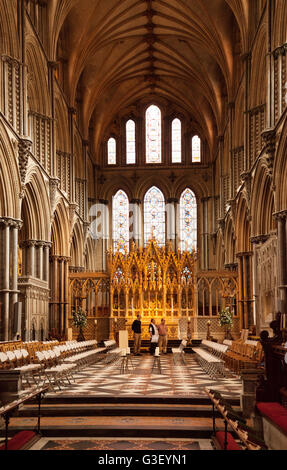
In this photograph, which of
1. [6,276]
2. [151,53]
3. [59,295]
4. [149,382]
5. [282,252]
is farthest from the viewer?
[151,53]

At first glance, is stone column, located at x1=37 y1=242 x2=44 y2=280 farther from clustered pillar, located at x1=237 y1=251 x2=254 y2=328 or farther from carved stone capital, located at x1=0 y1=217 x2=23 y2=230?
clustered pillar, located at x1=237 y1=251 x2=254 y2=328

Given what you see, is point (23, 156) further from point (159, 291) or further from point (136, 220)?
point (136, 220)

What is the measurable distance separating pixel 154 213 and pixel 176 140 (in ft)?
18.5

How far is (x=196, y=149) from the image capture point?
42.8 meters

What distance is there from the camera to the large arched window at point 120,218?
4209cm

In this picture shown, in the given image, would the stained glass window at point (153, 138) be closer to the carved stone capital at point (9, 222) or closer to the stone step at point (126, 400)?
the carved stone capital at point (9, 222)

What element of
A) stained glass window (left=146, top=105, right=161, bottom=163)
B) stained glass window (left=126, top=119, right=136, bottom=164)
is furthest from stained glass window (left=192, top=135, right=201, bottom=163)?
stained glass window (left=126, top=119, right=136, bottom=164)

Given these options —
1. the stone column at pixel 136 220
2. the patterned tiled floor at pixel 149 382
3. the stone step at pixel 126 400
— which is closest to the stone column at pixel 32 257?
the patterned tiled floor at pixel 149 382

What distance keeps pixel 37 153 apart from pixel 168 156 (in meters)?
18.7

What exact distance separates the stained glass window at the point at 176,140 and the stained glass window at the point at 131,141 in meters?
2.86

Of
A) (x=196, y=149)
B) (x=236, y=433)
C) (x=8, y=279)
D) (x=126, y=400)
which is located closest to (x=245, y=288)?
(x=8, y=279)

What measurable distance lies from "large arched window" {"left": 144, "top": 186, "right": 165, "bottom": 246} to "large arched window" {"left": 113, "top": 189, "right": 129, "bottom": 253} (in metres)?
1.38

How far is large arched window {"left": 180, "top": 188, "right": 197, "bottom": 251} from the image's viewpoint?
41844 millimetres
